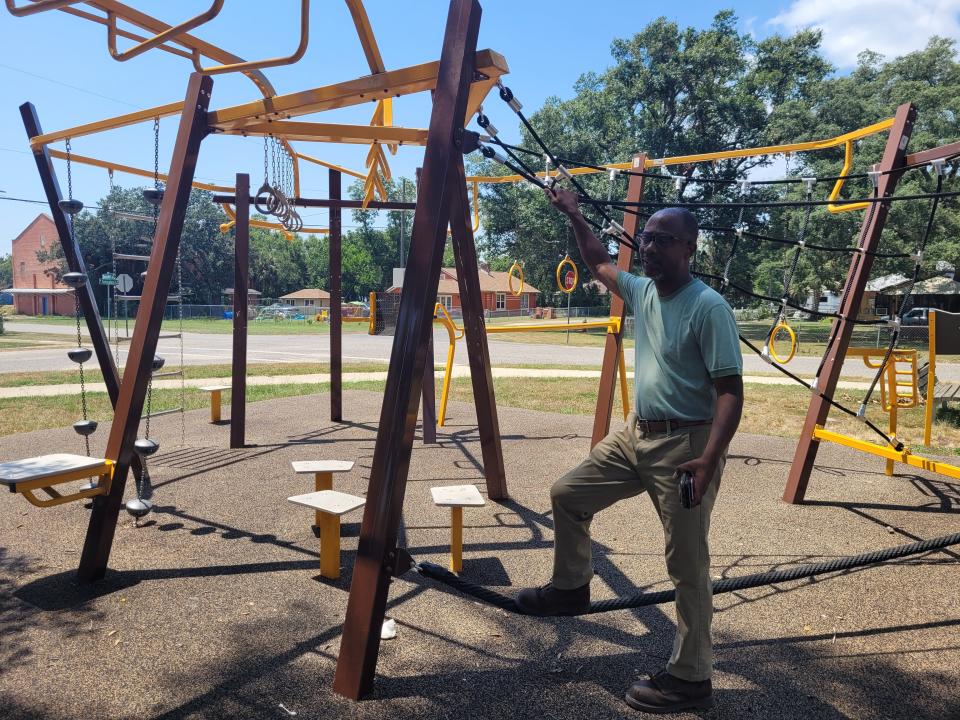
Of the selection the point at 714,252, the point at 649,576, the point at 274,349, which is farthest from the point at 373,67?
the point at 714,252

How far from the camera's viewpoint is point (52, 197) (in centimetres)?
488

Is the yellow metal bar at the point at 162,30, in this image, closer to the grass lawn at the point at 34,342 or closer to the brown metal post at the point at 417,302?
the brown metal post at the point at 417,302

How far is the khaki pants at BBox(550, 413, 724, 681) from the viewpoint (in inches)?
99.3

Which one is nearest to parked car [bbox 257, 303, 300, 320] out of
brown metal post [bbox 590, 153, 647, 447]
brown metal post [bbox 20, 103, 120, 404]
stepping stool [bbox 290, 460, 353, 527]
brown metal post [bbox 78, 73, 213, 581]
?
brown metal post [bbox 590, 153, 647, 447]

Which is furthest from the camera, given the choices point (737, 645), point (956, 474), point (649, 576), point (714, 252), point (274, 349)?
point (714, 252)

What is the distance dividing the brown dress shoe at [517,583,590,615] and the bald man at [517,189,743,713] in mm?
391

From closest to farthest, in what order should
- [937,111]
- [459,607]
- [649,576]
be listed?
[459,607] < [649,576] < [937,111]

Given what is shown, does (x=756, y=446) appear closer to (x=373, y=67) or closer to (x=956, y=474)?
(x=956, y=474)

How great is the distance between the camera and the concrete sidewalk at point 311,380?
12.1 meters

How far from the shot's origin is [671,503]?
2.55 meters

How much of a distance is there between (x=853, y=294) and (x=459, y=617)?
4045mm

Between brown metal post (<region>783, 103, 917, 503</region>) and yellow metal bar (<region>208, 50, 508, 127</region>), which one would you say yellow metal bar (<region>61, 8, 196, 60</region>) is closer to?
yellow metal bar (<region>208, 50, 508, 127</region>)

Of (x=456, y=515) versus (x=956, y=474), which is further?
(x=956, y=474)

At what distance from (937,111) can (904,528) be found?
106 ft
